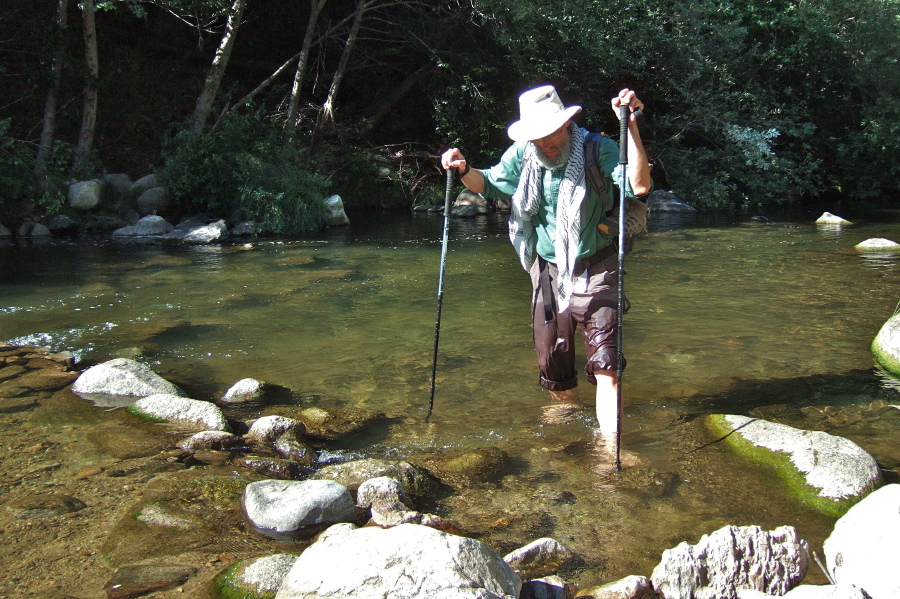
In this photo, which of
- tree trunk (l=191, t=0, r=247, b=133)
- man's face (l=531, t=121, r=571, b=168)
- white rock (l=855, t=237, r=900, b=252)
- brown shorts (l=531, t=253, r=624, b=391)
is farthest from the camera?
tree trunk (l=191, t=0, r=247, b=133)

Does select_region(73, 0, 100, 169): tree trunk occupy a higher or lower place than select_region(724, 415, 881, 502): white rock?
higher

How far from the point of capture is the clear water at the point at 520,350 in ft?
12.7

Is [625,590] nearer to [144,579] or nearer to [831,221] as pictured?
[144,579]

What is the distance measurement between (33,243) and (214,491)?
38.5 ft

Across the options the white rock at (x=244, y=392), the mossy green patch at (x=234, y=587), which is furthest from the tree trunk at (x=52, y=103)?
the mossy green patch at (x=234, y=587)

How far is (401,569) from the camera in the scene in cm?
262

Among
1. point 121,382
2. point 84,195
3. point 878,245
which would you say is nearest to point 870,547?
point 121,382

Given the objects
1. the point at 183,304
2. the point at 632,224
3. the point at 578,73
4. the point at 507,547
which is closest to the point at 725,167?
the point at 578,73

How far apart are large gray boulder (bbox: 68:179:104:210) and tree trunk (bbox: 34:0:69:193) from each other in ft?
1.63

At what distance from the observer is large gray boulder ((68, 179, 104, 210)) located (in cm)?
1497

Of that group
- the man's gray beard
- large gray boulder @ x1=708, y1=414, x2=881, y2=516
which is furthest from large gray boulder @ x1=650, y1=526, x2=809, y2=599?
the man's gray beard

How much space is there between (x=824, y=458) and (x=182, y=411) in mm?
3603

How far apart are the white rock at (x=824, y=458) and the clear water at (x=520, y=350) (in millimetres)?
174

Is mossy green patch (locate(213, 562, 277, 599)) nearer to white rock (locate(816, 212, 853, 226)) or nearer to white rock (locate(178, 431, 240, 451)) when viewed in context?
white rock (locate(178, 431, 240, 451))
